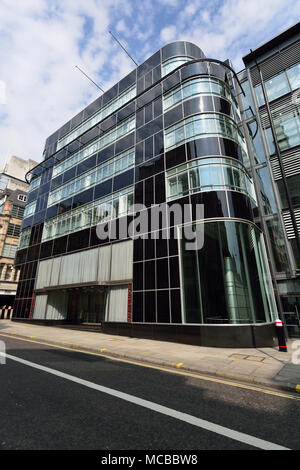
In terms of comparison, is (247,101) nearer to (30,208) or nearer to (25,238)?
(30,208)

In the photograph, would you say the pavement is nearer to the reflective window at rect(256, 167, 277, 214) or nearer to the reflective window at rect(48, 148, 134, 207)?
the reflective window at rect(256, 167, 277, 214)

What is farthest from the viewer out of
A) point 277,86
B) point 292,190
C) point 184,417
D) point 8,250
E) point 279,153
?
point 8,250

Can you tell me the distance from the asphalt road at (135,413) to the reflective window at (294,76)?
20.8 metres

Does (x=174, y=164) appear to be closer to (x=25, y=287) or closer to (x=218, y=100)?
(x=218, y=100)

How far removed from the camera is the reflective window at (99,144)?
20750 mm

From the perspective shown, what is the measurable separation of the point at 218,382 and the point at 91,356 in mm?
4932

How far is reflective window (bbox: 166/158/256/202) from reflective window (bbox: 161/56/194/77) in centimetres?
1040

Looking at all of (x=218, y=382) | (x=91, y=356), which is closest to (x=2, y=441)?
(x=218, y=382)

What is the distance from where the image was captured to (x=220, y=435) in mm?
3145

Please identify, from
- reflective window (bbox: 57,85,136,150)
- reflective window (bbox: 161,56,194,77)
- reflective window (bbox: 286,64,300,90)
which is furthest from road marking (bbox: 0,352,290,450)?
reflective window (bbox: 57,85,136,150)

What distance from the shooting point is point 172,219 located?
1429 centimetres

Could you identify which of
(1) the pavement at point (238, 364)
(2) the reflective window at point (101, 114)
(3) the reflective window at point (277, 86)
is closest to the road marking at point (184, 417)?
(1) the pavement at point (238, 364)

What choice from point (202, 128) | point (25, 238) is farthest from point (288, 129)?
point (25, 238)

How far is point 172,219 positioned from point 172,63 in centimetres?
1460
